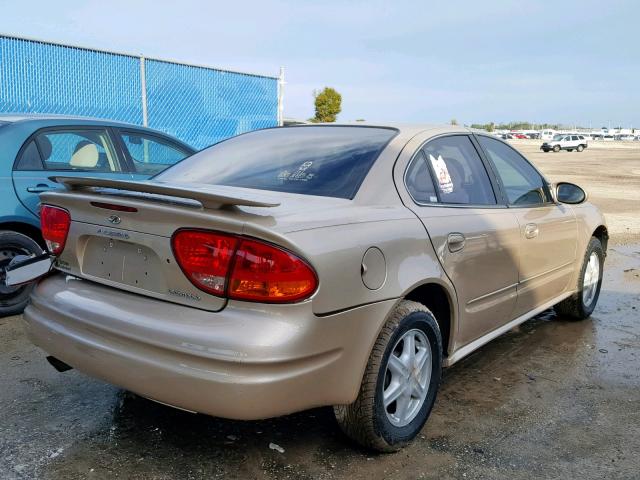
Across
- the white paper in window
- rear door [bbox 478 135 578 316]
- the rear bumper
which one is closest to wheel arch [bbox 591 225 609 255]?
rear door [bbox 478 135 578 316]

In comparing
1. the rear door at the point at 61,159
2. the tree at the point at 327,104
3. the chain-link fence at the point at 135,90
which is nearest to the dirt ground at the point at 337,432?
the rear door at the point at 61,159

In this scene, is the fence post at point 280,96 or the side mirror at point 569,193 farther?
the fence post at point 280,96

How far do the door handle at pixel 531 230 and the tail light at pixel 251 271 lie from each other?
2.01 m

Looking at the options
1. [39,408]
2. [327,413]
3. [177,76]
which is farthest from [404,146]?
[177,76]

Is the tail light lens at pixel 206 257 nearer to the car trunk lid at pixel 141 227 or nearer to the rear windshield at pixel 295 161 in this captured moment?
the car trunk lid at pixel 141 227

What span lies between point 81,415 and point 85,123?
9.55 ft

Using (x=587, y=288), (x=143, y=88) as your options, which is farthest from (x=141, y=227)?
(x=143, y=88)

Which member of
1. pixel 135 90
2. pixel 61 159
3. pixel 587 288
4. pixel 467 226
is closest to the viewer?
pixel 467 226

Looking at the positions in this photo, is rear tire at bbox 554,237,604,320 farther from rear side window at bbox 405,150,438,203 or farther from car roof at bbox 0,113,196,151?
car roof at bbox 0,113,196,151

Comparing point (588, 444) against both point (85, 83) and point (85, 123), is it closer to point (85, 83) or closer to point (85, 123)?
point (85, 123)

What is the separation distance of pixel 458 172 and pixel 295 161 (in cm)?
100

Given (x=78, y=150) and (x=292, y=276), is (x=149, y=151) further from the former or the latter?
(x=292, y=276)

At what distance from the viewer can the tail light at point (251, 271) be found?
87.4 inches

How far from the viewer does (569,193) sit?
438 cm
